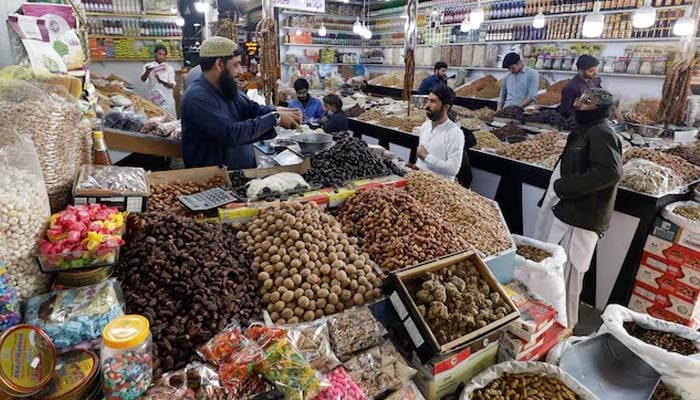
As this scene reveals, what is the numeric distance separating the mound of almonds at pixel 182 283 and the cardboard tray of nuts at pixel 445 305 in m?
0.57

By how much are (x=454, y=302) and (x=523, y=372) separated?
1.59 feet

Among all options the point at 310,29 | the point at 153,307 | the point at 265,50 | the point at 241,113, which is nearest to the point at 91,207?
the point at 153,307

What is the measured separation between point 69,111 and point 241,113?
5.40 feet

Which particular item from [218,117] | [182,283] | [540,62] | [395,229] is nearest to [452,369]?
[395,229]

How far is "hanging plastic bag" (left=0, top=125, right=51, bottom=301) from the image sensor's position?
1.21 meters

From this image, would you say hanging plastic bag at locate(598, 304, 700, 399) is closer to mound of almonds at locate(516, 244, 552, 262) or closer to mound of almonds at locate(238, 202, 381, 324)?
mound of almonds at locate(516, 244, 552, 262)

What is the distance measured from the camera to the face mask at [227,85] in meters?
2.92

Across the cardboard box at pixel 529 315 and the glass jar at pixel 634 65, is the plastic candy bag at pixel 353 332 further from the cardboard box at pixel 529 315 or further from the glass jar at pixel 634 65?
the glass jar at pixel 634 65

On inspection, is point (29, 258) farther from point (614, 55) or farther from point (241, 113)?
point (614, 55)

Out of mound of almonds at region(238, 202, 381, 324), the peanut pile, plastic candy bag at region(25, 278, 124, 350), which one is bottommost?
mound of almonds at region(238, 202, 381, 324)

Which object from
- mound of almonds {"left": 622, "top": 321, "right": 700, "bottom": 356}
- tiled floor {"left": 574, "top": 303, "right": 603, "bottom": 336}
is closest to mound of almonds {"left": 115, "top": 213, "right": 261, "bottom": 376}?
mound of almonds {"left": 622, "top": 321, "right": 700, "bottom": 356}

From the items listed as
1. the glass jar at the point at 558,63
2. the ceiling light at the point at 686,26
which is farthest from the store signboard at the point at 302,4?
the ceiling light at the point at 686,26

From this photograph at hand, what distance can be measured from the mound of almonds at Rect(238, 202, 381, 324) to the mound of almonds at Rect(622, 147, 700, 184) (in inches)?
118

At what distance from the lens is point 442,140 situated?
341 centimetres
